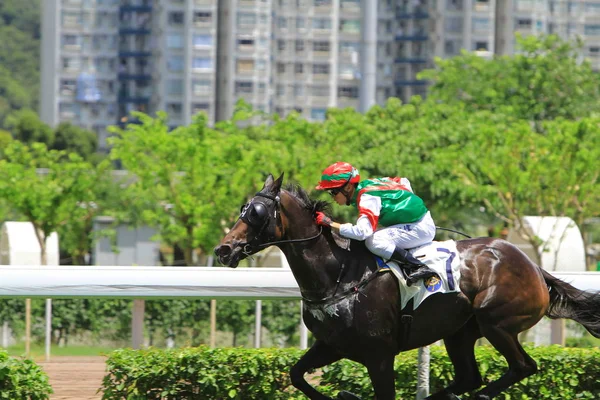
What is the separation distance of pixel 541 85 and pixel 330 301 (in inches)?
1388

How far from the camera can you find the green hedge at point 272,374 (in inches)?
254

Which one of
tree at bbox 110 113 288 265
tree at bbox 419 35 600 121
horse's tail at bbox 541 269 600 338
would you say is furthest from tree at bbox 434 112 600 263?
horse's tail at bbox 541 269 600 338

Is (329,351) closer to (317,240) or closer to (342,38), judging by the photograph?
(317,240)

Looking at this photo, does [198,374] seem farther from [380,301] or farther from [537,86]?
[537,86]

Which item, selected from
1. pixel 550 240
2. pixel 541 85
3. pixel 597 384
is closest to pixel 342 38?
pixel 541 85

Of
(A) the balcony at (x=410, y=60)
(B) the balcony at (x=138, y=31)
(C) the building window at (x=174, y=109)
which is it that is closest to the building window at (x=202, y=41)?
(C) the building window at (x=174, y=109)

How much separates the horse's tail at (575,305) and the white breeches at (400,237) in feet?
3.15

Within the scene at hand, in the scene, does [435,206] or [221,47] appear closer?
[435,206]

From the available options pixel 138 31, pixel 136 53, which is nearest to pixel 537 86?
pixel 138 31

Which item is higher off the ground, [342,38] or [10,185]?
[342,38]

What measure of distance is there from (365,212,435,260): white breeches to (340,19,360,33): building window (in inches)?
3166

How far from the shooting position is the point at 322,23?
275 ft

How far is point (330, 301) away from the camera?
5.86m

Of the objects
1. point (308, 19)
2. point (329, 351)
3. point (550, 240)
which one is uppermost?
point (308, 19)
